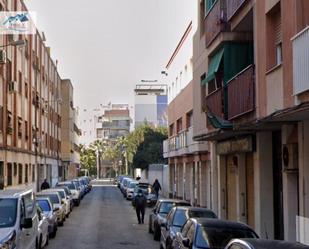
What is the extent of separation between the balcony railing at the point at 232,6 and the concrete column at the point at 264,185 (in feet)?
12.7

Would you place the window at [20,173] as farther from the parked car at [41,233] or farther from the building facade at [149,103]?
the building facade at [149,103]

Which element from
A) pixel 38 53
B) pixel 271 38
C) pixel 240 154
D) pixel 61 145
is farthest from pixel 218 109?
pixel 61 145

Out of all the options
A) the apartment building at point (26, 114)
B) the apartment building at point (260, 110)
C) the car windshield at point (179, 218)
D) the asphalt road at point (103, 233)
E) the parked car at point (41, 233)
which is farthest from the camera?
the apartment building at point (26, 114)

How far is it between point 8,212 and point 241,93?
7811mm

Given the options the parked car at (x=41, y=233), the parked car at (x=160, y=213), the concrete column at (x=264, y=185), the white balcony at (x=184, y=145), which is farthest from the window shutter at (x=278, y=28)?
the white balcony at (x=184, y=145)

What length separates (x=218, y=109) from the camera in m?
21.3

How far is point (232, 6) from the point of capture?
19531mm

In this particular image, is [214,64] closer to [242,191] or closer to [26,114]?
[242,191]

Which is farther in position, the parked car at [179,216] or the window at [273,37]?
the parked car at [179,216]

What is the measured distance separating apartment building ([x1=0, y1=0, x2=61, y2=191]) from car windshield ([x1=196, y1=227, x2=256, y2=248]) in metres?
22.9

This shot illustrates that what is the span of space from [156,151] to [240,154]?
173ft

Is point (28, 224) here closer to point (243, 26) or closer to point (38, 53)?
point (243, 26)

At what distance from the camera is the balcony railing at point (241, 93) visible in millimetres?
17484

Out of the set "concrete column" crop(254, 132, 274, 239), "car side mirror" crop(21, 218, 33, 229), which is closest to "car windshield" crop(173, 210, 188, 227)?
"concrete column" crop(254, 132, 274, 239)
